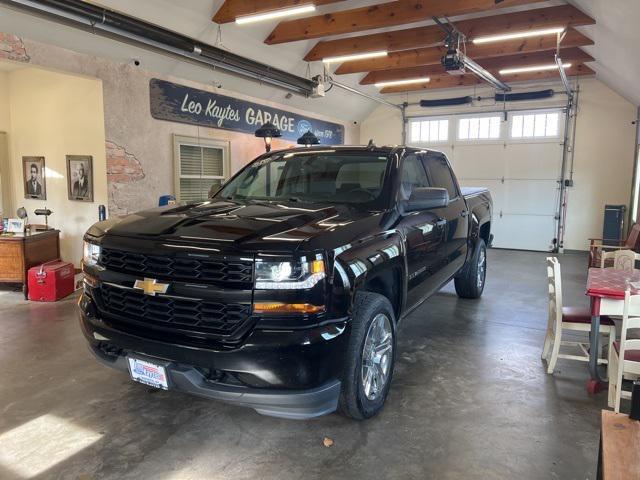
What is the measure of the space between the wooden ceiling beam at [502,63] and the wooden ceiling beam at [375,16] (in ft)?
9.44

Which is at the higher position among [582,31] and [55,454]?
[582,31]

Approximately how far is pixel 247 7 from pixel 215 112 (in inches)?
83.8

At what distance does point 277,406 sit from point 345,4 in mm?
6419

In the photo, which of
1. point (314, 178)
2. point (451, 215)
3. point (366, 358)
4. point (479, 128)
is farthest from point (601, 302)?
point (479, 128)

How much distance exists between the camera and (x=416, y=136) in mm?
11797

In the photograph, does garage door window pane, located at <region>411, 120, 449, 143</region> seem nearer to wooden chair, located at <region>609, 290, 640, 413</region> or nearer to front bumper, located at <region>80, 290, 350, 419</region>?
wooden chair, located at <region>609, 290, 640, 413</region>

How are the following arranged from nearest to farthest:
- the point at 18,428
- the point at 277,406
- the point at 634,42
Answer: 1. the point at 277,406
2. the point at 18,428
3. the point at 634,42

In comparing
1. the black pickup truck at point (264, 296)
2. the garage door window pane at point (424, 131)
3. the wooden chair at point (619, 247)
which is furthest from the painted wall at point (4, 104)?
the wooden chair at point (619, 247)

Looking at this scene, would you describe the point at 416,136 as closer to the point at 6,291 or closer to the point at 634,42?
the point at 634,42

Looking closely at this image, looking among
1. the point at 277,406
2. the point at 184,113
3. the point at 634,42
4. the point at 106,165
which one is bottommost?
the point at 277,406

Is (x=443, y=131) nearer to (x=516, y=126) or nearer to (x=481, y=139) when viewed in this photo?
(x=481, y=139)

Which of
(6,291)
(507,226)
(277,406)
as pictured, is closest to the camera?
(277,406)

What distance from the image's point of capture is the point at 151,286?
228 cm

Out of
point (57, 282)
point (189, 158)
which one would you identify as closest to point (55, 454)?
point (57, 282)
